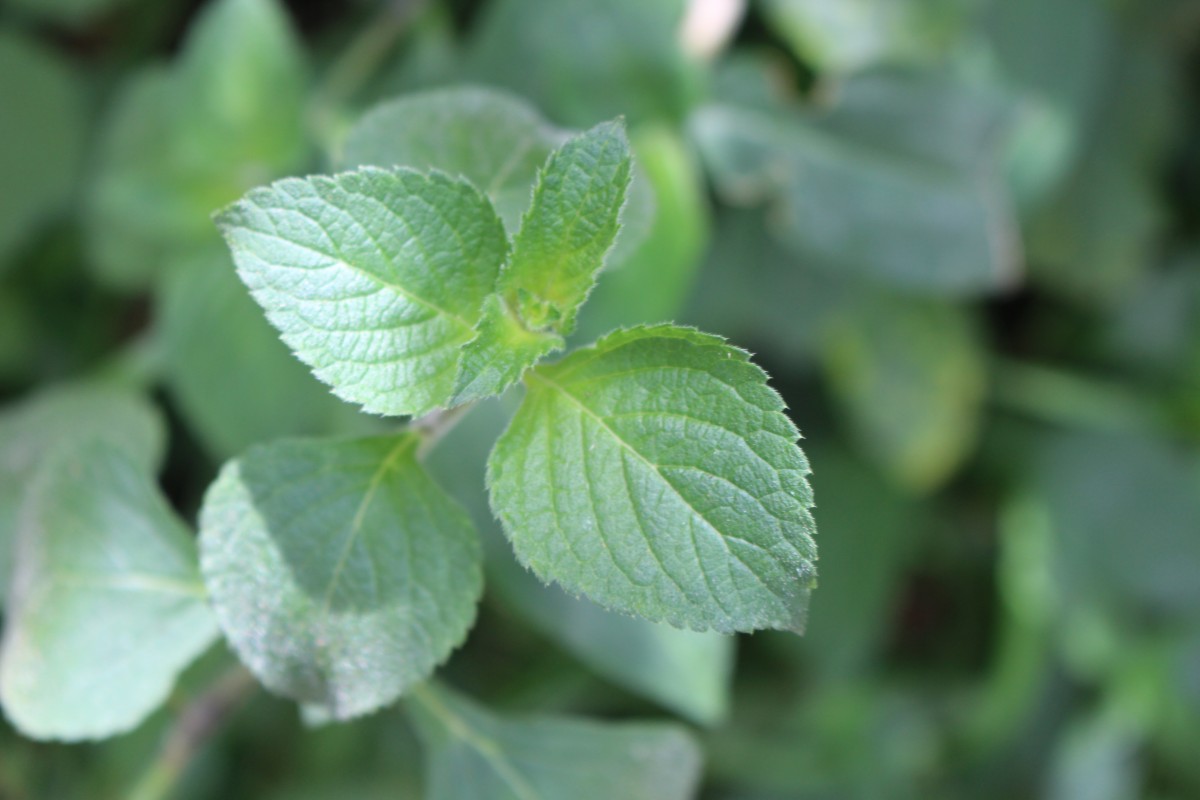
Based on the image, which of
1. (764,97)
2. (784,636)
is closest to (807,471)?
(764,97)

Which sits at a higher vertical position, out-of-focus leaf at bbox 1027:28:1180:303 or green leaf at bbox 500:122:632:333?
green leaf at bbox 500:122:632:333

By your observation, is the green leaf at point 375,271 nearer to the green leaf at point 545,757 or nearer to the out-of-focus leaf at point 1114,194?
the green leaf at point 545,757

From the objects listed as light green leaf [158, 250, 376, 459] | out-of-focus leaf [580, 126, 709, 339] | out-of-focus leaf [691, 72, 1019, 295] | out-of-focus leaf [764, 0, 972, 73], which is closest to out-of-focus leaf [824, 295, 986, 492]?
out-of-focus leaf [691, 72, 1019, 295]

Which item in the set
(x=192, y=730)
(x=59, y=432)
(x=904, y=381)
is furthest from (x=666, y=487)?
(x=904, y=381)

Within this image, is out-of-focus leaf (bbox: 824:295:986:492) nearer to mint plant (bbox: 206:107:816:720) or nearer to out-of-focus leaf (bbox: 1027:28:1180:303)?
out-of-focus leaf (bbox: 1027:28:1180:303)

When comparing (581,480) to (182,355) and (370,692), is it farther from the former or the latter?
(182,355)
